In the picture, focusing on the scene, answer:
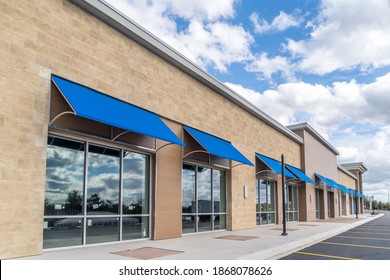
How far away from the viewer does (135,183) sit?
12320mm

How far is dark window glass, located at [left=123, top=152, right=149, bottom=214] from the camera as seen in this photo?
470 inches

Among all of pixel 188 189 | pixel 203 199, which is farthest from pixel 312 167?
pixel 188 189

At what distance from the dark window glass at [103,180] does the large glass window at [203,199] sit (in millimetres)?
3719

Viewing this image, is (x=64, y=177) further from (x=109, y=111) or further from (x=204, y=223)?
(x=204, y=223)

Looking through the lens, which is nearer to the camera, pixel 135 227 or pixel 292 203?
pixel 135 227

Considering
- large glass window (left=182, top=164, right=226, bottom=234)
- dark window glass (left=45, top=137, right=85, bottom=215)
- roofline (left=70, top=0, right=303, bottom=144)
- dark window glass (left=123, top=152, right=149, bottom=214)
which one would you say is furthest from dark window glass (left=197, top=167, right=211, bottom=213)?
dark window glass (left=45, top=137, right=85, bottom=215)

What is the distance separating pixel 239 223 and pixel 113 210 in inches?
330

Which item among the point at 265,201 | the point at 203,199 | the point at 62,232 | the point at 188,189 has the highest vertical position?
the point at 188,189

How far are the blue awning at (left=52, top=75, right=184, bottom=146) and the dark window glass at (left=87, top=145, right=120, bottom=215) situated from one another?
1361mm

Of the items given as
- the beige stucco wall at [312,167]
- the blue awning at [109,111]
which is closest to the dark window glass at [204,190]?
the blue awning at [109,111]

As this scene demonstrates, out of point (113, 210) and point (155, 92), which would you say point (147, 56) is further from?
point (113, 210)

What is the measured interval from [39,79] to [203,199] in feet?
29.5

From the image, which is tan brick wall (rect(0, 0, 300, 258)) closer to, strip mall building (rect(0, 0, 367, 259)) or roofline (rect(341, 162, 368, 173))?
strip mall building (rect(0, 0, 367, 259))

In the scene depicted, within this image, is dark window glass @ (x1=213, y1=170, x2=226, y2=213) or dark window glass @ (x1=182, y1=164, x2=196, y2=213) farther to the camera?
dark window glass @ (x1=213, y1=170, x2=226, y2=213)
